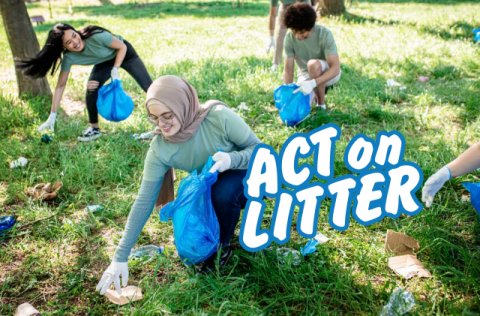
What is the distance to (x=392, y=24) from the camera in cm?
759

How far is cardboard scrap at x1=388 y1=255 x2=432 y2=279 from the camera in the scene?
181cm

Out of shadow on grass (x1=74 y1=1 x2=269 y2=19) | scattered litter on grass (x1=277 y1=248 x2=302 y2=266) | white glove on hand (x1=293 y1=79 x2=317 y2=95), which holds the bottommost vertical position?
shadow on grass (x1=74 y1=1 x2=269 y2=19)

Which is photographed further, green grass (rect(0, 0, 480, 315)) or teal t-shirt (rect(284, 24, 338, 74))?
teal t-shirt (rect(284, 24, 338, 74))

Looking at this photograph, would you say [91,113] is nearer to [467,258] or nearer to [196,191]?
[196,191]

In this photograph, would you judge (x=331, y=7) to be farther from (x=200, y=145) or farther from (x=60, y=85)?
(x=200, y=145)

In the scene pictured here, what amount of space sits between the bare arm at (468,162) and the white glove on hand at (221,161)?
107 cm

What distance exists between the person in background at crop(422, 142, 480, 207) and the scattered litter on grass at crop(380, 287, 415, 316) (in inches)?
18.1

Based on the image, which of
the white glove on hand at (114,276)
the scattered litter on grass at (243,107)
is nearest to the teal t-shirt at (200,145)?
the white glove on hand at (114,276)

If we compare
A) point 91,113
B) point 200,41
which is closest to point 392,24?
point 200,41

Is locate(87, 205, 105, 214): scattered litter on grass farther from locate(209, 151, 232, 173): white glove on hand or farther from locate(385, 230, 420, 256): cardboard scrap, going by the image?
locate(385, 230, 420, 256): cardboard scrap

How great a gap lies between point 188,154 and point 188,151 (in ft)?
0.06

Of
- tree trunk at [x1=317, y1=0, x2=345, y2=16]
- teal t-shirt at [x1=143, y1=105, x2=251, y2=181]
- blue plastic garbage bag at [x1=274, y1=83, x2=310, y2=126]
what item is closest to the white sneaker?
blue plastic garbage bag at [x1=274, y1=83, x2=310, y2=126]

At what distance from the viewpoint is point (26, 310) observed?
5.89 ft

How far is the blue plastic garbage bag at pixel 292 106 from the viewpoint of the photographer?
10.8ft
